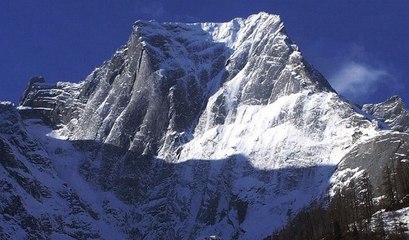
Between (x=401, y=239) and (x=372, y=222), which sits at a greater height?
(x=372, y=222)

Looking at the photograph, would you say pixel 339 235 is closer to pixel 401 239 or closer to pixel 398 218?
pixel 398 218

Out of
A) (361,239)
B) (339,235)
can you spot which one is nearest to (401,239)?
(361,239)

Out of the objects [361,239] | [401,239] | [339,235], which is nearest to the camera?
[401,239]

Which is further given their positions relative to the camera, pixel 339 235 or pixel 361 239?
pixel 339 235

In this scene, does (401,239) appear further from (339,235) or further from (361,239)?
(339,235)

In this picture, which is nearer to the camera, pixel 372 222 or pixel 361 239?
pixel 361 239

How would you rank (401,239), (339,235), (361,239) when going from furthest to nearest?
1. (339,235)
2. (361,239)
3. (401,239)

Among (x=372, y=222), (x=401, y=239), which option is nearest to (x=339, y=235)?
(x=372, y=222)
